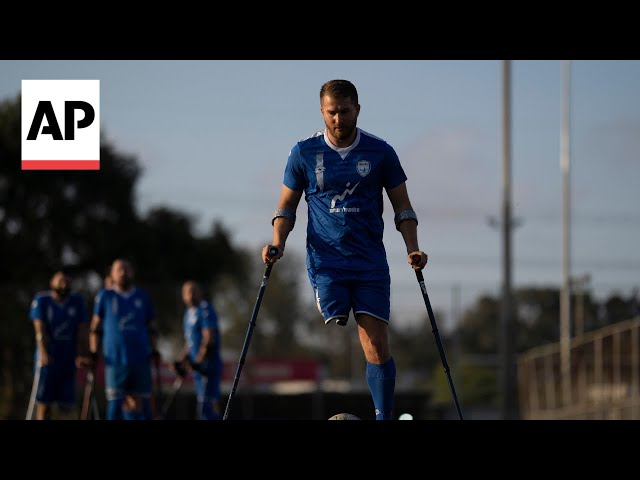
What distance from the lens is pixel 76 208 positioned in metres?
42.7

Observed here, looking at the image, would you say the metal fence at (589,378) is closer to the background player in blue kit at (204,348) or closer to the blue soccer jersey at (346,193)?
the background player in blue kit at (204,348)

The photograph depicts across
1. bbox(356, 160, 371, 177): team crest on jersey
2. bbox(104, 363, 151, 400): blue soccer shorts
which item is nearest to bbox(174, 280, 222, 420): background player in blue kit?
bbox(104, 363, 151, 400): blue soccer shorts

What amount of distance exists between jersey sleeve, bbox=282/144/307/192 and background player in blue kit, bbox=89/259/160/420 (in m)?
7.03

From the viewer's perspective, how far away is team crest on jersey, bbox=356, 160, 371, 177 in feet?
27.3

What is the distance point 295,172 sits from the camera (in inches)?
335

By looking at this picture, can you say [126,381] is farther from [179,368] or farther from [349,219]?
[349,219]

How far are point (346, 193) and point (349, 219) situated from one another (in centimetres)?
16

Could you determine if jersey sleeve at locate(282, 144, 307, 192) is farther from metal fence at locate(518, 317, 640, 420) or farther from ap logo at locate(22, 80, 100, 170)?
metal fence at locate(518, 317, 640, 420)

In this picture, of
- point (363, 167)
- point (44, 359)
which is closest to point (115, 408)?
point (44, 359)

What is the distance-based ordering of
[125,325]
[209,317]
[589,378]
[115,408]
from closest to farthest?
[115,408]
[125,325]
[209,317]
[589,378]

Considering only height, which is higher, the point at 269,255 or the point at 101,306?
the point at 269,255

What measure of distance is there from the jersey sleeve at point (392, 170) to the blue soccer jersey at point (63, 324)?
845cm
